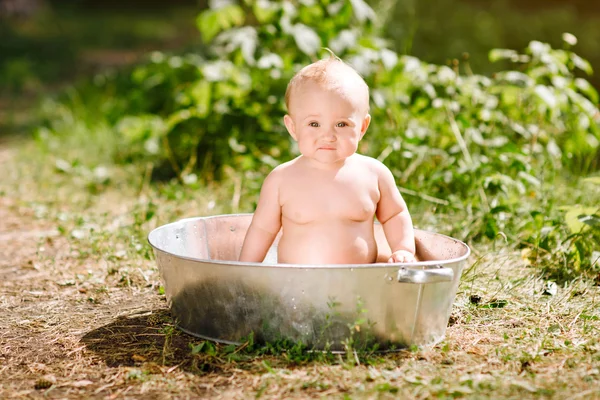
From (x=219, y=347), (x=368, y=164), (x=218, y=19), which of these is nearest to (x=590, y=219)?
(x=368, y=164)

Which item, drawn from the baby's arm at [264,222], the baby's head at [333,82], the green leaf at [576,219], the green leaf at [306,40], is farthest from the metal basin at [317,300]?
the green leaf at [306,40]

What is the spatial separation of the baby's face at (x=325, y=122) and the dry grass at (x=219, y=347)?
568mm

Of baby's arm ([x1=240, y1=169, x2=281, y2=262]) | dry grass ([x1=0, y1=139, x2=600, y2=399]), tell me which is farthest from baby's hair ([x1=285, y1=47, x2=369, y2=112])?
dry grass ([x1=0, y1=139, x2=600, y2=399])

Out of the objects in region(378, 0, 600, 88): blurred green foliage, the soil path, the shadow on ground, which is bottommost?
the soil path

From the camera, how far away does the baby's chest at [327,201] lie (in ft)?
6.97

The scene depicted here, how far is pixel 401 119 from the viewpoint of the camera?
375 cm

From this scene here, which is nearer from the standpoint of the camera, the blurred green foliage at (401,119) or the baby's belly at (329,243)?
the baby's belly at (329,243)

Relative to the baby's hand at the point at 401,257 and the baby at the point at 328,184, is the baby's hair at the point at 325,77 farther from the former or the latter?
the baby's hand at the point at 401,257

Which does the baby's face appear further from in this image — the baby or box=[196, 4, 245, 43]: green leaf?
box=[196, 4, 245, 43]: green leaf

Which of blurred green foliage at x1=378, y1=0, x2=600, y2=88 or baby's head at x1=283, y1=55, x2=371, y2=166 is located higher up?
blurred green foliage at x1=378, y1=0, x2=600, y2=88

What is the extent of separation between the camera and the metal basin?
6.21 feet

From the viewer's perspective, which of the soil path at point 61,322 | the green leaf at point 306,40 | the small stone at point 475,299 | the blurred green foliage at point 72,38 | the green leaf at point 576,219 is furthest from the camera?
the blurred green foliage at point 72,38

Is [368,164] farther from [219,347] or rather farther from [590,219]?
[590,219]

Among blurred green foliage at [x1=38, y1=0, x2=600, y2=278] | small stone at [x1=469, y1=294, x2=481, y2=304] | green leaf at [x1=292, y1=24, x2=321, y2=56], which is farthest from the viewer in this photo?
green leaf at [x1=292, y1=24, x2=321, y2=56]
